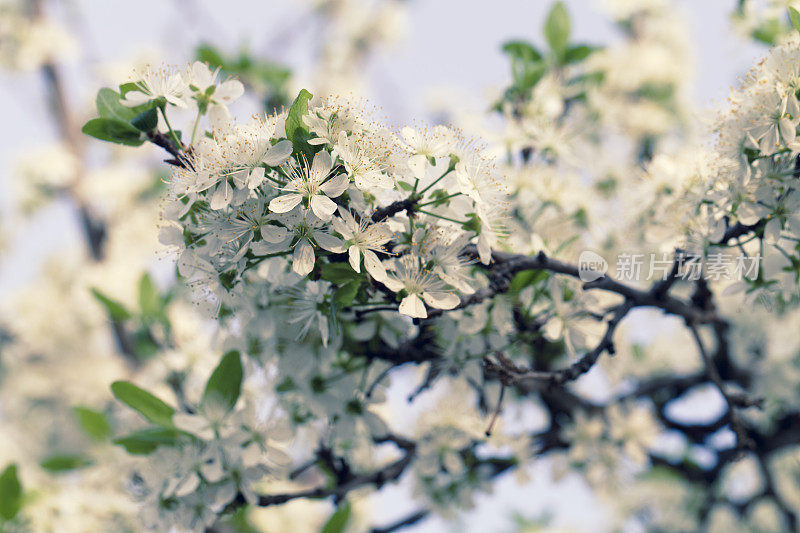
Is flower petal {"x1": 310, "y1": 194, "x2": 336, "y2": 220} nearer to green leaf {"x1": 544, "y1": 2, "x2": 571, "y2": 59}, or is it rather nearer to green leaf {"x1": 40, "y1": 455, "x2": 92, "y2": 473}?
green leaf {"x1": 544, "y1": 2, "x2": 571, "y2": 59}

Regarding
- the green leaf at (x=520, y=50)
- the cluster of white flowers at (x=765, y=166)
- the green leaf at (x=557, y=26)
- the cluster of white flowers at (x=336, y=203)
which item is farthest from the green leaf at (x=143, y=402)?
the green leaf at (x=557, y=26)

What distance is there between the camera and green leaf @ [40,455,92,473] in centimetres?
247

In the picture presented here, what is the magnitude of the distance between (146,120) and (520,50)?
4.88ft

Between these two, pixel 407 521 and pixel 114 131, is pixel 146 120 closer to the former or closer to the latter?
pixel 114 131

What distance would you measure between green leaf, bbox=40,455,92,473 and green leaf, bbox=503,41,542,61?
226 centimetres

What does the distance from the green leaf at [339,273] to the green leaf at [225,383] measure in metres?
0.49

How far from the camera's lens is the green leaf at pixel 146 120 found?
4.34 ft

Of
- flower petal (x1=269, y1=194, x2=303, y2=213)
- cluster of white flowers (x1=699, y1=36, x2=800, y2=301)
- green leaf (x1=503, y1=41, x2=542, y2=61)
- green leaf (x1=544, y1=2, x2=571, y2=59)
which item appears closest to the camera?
flower petal (x1=269, y1=194, x2=303, y2=213)

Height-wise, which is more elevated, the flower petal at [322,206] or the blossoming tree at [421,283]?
the flower petal at [322,206]

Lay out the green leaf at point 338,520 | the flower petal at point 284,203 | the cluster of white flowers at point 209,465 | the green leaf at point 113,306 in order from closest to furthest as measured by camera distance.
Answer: the flower petal at point 284,203, the cluster of white flowers at point 209,465, the green leaf at point 338,520, the green leaf at point 113,306

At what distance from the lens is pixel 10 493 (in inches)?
83.6

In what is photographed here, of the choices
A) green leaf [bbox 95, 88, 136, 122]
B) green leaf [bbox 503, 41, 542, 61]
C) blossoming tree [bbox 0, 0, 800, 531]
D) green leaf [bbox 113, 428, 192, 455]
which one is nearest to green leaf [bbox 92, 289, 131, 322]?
blossoming tree [bbox 0, 0, 800, 531]

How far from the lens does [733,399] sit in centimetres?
160

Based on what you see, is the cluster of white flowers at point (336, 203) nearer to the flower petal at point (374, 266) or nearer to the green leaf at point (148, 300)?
A: the flower petal at point (374, 266)
